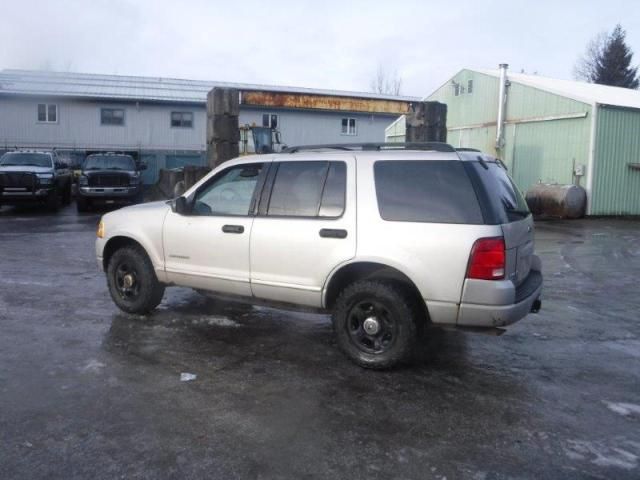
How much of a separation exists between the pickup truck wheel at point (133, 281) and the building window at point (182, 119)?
28327 mm

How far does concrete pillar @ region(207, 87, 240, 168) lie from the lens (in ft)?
47.9

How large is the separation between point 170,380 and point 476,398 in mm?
2377

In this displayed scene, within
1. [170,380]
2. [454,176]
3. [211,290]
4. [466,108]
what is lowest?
[170,380]

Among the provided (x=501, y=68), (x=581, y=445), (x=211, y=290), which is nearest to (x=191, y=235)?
(x=211, y=290)

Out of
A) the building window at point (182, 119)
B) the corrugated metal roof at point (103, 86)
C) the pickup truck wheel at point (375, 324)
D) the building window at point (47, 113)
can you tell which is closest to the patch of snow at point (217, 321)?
the pickup truck wheel at point (375, 324)

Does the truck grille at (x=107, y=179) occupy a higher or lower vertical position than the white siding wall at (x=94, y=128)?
lower

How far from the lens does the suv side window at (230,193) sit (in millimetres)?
5691

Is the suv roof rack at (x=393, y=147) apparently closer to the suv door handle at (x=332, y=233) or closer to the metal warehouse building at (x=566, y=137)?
the suv door handle at (x=332, y=233)

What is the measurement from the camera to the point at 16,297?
7301 millimetres

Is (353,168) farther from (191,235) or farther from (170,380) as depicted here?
(170,380)

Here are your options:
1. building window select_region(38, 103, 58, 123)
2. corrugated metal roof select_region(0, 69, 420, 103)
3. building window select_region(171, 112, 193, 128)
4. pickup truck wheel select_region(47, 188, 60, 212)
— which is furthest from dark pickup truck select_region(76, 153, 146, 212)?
building window select_region(171, 112, 193, 128)

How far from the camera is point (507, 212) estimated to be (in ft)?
15.7

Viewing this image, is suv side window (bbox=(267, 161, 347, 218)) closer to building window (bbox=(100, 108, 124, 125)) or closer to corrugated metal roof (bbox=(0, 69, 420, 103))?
corrugated metal roof (bbox=(0, 69, 420, 103))

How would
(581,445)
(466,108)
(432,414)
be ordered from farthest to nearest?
(466,108) < (432,414) < (581,445)
